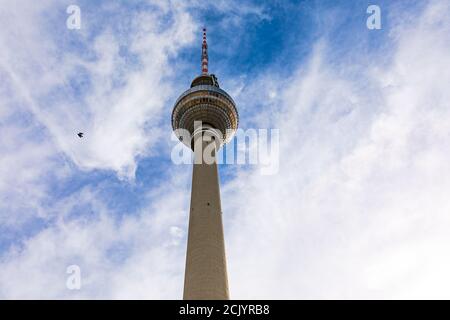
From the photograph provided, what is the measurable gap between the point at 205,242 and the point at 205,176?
8344mm

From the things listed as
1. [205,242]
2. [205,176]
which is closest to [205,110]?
[205,176]

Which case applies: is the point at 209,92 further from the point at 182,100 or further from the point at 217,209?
the point at 217,209

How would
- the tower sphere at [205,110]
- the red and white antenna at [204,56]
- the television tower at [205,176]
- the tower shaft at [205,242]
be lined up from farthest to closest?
the red and white antenna at [204,56]
the tower sphere at [205,110]
the television tower at [205,176]
the tower shaft at [205,242]

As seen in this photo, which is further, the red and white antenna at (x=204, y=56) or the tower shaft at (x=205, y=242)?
the red and white antenna at (x=204, y=56)

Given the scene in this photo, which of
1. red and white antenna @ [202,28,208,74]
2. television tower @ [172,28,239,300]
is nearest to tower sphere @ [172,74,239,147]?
television tower @ [172,28,239,300]

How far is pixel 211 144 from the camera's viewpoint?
1993 inches

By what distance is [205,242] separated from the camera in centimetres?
4088

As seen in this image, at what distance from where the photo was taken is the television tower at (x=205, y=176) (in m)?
38.7

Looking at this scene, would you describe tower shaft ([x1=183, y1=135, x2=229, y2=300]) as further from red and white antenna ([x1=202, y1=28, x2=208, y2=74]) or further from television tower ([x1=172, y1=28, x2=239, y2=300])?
Result: red and white antenna ([x1=202, y1=28, x2=208, y2=74])

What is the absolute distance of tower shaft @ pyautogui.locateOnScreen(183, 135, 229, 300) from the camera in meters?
38.1

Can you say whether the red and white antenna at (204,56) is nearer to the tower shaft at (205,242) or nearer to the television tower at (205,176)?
the television tower at (205,176)

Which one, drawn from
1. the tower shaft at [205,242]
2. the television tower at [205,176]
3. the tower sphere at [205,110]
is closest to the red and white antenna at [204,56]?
the television tower at [205,176]
